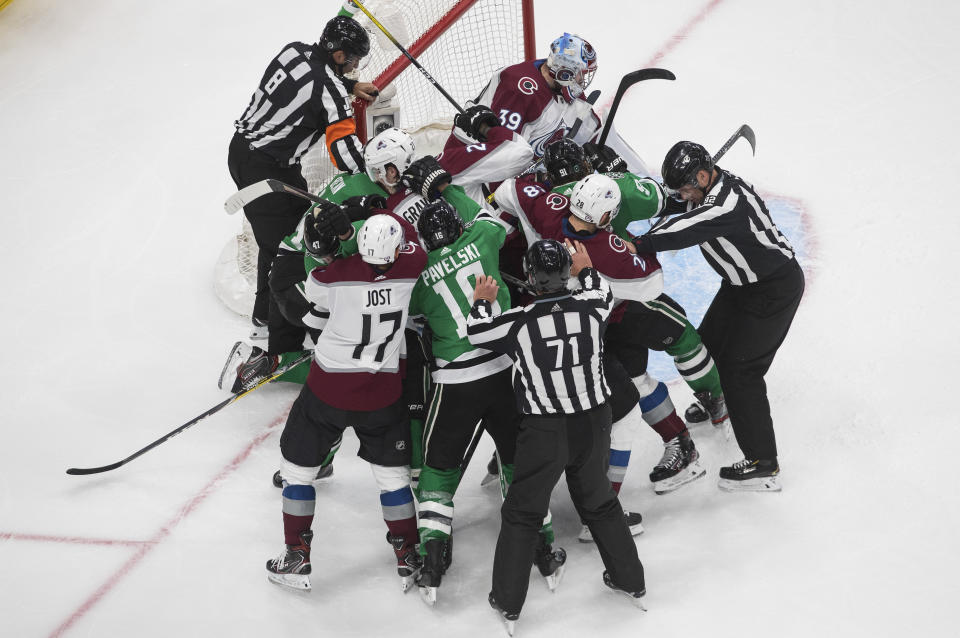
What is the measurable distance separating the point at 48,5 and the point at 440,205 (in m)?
4.93

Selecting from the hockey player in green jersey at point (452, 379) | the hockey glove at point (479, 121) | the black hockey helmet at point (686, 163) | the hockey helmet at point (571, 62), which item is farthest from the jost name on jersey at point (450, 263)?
the hockey helmet at point (571, 62)

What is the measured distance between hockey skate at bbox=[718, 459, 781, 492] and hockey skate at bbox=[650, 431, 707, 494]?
0.10 m

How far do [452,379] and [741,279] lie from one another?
1.15 m

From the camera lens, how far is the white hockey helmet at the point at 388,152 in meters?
3.58

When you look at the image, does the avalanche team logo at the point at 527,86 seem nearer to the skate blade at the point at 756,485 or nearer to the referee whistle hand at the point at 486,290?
the referee whistle hand at the point at 486,290

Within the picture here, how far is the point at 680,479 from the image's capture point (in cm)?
370

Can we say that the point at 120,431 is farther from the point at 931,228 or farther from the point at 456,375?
the point at 931,228

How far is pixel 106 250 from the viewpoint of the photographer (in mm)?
5145

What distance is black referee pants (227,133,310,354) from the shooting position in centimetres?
415

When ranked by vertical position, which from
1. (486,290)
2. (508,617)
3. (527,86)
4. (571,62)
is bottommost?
(508,617)

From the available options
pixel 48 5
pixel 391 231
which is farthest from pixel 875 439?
pixel 48 5

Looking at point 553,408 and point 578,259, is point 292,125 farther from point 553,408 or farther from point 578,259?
point 553,408

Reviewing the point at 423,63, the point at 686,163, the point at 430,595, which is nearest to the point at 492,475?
the point at 430,595

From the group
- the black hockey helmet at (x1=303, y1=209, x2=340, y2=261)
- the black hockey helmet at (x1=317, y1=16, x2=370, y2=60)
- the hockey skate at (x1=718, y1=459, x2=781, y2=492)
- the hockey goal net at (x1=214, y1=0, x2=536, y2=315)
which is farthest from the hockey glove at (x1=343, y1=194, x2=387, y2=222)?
the hockey skate at (x1=718, y1=459, x2=781, y2=492)
